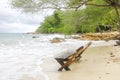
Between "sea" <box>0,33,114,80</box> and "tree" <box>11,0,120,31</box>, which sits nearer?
"sea" <box>0,33,114,80</box>

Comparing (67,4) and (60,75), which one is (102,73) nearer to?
(60,75)

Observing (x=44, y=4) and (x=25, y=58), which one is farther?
(x=25, y=58)

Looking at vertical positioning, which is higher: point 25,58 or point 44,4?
point 44,4

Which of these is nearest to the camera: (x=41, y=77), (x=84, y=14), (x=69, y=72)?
(x=41, y=77)

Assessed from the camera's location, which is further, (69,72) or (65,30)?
(65,30)

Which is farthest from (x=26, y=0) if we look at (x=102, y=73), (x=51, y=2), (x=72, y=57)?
(x=102, y=73)

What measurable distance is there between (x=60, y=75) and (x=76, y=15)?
1230cm

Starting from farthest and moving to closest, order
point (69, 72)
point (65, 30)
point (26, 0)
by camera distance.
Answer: point (65, 30), point (26, 0), point (69, 72)

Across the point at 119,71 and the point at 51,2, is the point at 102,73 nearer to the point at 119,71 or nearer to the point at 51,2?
the point at 119,71

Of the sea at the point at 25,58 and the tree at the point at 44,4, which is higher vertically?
the tree at the point at 44,4

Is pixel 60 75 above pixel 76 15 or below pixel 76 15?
below

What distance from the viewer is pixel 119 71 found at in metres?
11.5

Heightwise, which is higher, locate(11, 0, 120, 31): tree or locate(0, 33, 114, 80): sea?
locate(11, 0, 120, 31): tree

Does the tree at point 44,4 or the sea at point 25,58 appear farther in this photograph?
the tree at point 44,4
